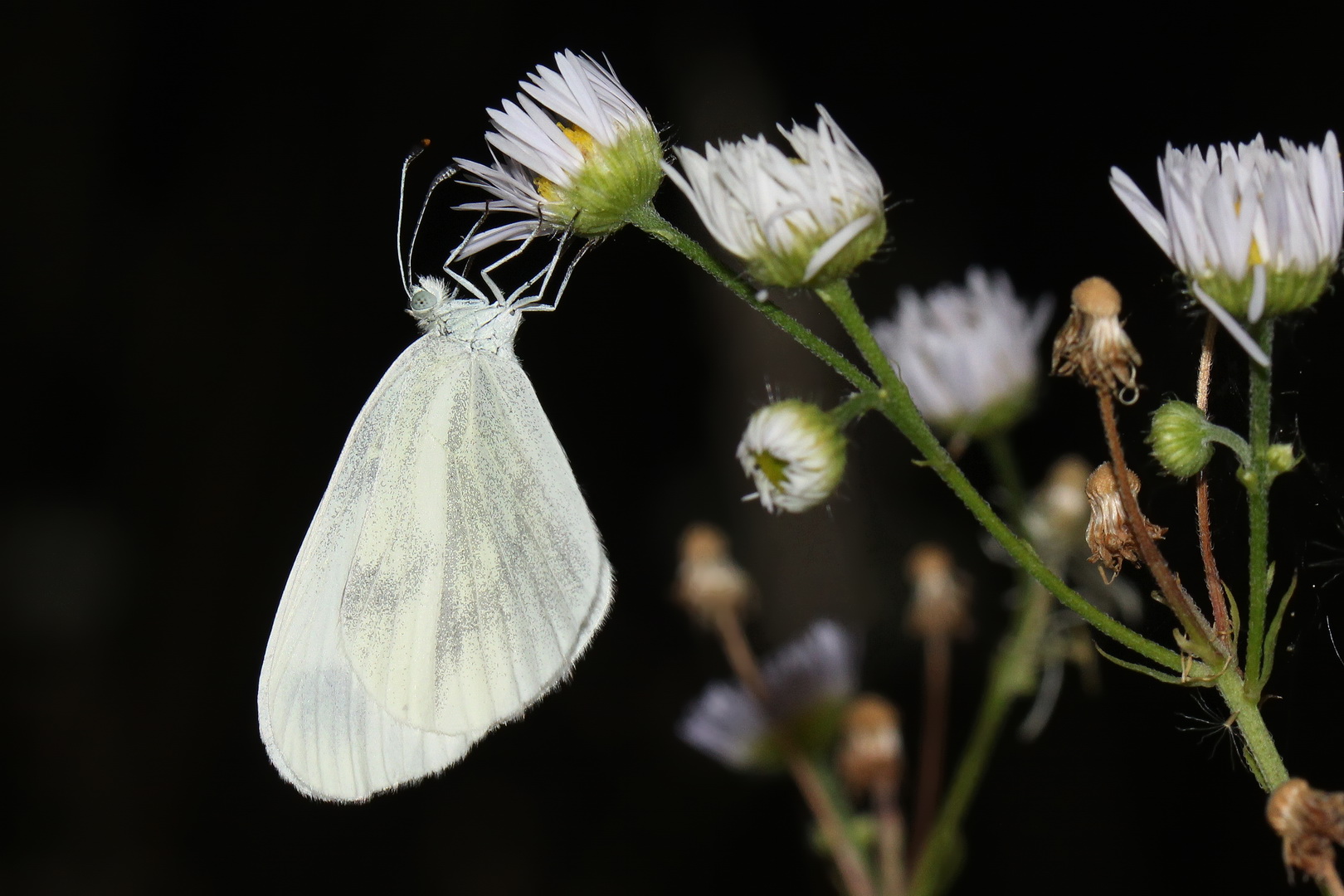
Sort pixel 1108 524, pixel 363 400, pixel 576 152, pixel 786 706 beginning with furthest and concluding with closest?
pixel 363 400 < pixel 786 706 < pixel 576 152 < pixel 1108 524

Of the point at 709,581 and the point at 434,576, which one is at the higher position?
A: the point at 434,576

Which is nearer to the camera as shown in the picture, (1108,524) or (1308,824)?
(1308,824)

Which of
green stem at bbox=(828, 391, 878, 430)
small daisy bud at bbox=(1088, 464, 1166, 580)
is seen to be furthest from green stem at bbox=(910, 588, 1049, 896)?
green stem at bbox=(828, 391, 878, 430)

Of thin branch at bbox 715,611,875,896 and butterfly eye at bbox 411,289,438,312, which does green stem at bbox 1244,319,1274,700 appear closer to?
thin branch at bbox 715,611,875,896

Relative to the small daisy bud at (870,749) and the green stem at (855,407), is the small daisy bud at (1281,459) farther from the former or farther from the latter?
the small daisy bud at (870,749)

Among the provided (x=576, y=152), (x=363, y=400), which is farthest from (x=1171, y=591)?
(x=363, y=400)

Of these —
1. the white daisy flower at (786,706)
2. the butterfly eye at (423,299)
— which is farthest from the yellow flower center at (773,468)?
the white daisy flower at (786,706)

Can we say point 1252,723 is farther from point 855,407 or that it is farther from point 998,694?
point 998,694
